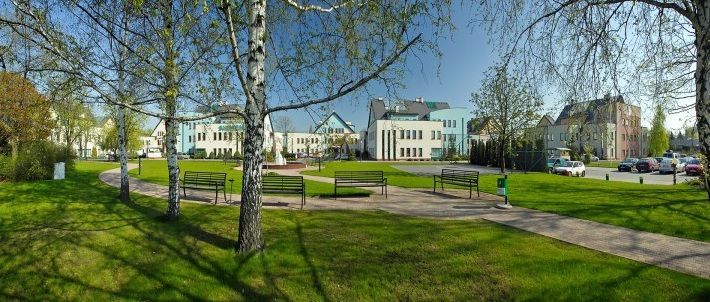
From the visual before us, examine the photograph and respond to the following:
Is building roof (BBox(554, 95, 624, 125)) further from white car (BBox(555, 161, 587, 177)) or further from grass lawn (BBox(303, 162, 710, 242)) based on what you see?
white car (BBox(555, 161, 587, 177))

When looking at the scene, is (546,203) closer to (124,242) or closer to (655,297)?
(655,297)

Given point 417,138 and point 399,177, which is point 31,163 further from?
point 417,138

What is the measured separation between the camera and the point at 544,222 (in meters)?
9.14

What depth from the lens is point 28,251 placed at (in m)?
6.47

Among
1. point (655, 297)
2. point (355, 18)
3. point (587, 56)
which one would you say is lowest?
point (655, 297)

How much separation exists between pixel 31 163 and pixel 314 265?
17550 mm

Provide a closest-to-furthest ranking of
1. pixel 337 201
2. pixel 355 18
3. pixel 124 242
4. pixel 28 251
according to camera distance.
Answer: pixel 355 18 < pixel 28 251 < pixel 124 242 < pixel 337 201

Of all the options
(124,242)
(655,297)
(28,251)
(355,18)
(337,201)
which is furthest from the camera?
(337,201)

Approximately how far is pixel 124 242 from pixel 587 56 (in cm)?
886

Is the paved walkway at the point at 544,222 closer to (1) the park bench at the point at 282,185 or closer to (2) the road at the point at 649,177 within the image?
(1) the park bench at the point at 282,185

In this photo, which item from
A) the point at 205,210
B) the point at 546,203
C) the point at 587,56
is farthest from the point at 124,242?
the point at 546,203

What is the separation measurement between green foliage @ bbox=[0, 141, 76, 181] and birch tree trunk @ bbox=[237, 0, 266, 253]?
1602 centimetres

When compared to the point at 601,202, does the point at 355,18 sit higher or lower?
higher

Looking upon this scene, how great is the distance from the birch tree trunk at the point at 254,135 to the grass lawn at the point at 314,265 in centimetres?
40
